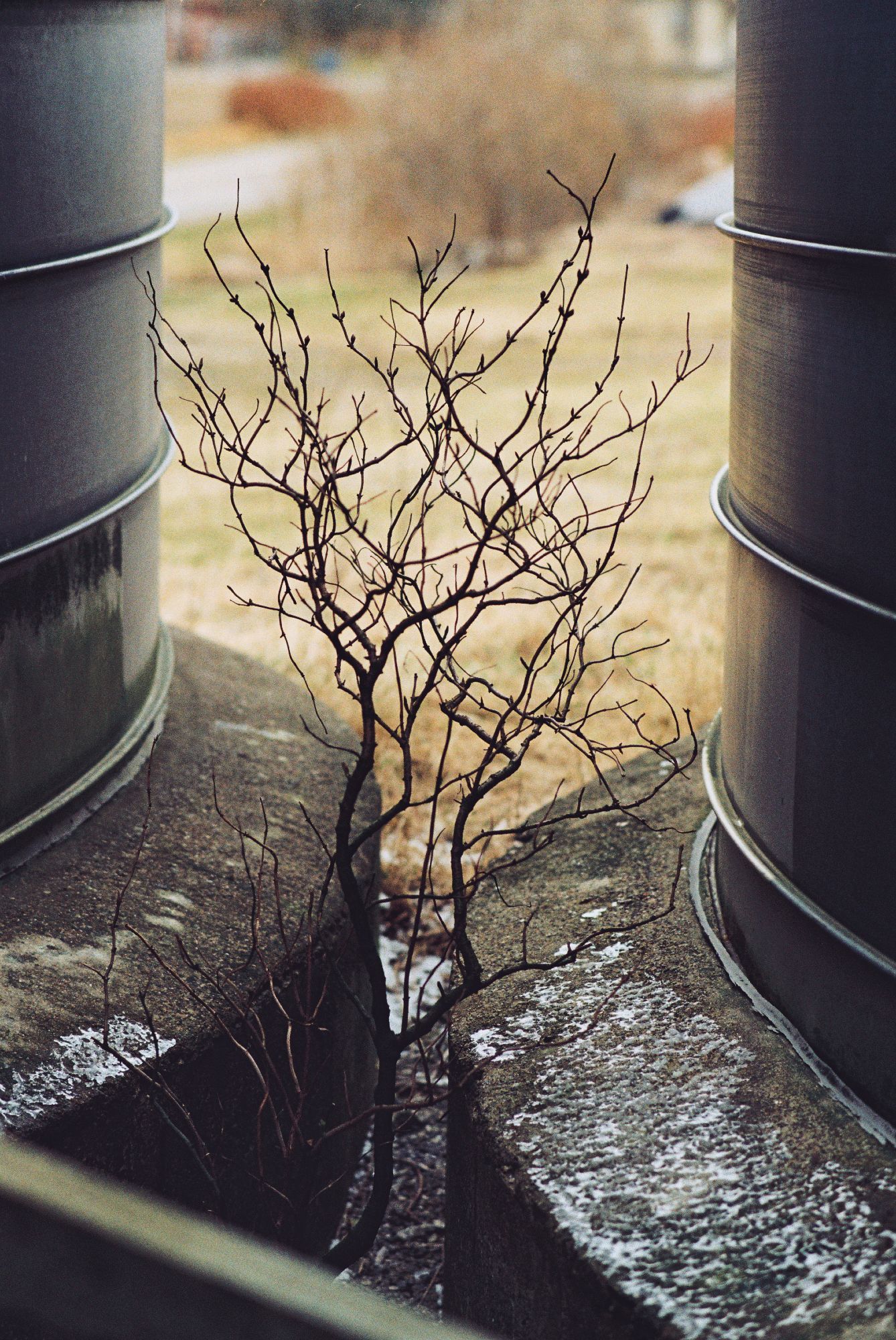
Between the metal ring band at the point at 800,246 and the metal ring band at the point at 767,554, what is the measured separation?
1.85ft

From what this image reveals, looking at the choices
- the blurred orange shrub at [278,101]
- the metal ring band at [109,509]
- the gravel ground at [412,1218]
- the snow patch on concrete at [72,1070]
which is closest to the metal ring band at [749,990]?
the gravel ground at [412,1218]

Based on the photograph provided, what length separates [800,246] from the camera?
2.58 meters

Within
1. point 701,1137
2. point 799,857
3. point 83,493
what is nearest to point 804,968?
point 799,857

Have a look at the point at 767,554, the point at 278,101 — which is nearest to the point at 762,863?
the point at 767,554

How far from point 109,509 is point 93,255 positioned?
0.61 m

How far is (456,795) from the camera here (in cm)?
555

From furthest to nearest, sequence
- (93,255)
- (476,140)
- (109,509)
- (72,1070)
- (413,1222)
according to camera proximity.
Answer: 1. (476,140)
2. (413,1222)
3. (109,509)
4. (93,255)
5. (72,1070)

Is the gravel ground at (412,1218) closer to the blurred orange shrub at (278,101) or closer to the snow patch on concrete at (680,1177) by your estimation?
the snow patch on concrete at (680,1177)

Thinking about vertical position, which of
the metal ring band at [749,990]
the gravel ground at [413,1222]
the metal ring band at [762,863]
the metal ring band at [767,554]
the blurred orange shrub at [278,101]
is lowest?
the gravel ground at [413,1222]

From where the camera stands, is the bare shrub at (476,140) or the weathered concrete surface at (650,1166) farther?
the bare shrub at (476,140)

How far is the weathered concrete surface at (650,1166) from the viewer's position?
2203 mm

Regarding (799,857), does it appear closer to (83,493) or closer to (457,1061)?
(457,1061)

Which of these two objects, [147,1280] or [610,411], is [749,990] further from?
[610,411]

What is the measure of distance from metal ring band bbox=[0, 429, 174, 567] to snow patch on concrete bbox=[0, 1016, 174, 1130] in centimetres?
103
